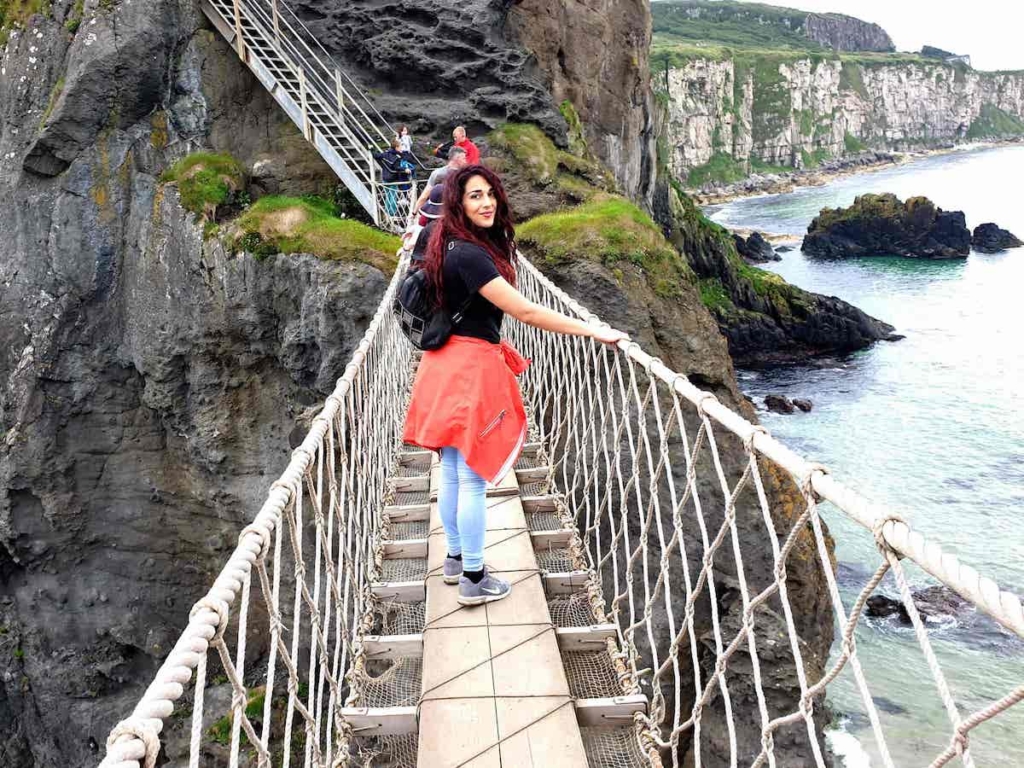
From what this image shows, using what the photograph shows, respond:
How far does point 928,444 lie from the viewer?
20719mm

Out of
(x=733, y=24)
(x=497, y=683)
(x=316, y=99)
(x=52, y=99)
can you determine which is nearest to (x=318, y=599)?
(x=497, y=683)

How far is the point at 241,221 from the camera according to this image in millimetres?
9969

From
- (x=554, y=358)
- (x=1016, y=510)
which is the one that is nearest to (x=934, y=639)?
(x=1016, y=510)

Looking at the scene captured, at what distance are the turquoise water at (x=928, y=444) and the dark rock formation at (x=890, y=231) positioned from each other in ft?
4.64

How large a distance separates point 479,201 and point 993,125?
162113mm

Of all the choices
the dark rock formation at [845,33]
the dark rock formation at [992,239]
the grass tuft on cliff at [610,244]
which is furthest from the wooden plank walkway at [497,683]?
the dark rock formation at [845,33]

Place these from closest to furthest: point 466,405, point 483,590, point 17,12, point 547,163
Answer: point 466,405
point 483,590
point 547,163
point 17,12

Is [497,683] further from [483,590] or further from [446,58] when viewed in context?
[446,58]

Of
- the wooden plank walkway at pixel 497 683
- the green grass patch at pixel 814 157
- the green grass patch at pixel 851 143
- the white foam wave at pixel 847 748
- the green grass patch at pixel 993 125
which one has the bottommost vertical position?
the white foam wave at pixel 847 748

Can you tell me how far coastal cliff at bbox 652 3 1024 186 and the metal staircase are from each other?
6960 centimetres

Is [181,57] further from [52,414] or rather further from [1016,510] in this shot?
[1016,510]

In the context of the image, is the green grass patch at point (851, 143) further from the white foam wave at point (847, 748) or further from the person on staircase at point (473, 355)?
the person on staircase at point (473, 355)

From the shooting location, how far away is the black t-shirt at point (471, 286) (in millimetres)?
2617

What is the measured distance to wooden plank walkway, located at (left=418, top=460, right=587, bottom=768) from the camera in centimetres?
234
